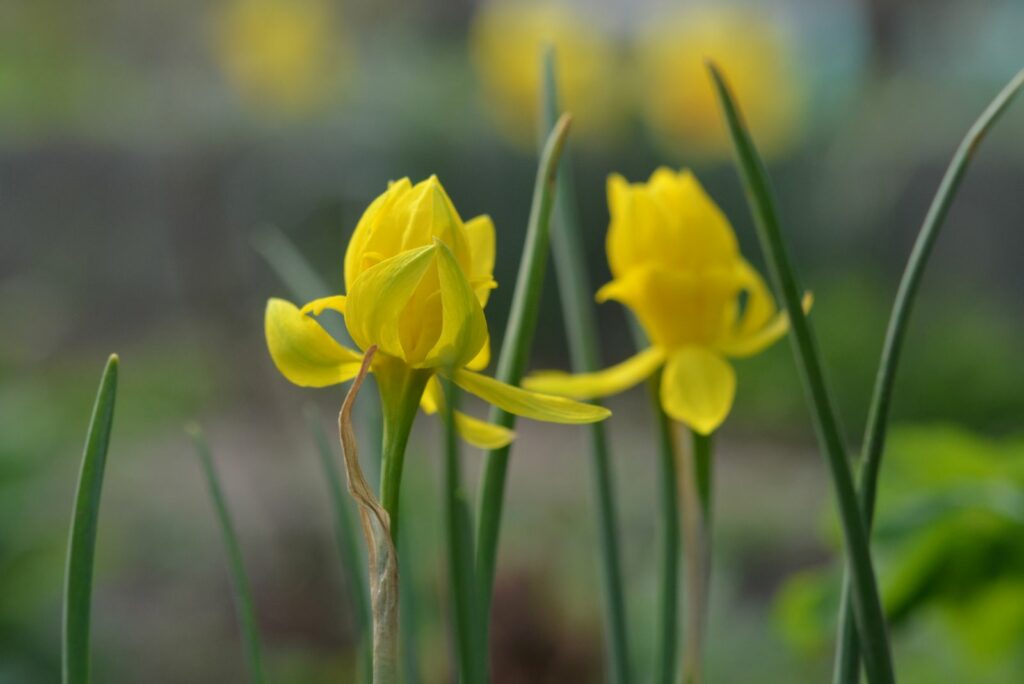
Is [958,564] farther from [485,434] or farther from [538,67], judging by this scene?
[538,67]

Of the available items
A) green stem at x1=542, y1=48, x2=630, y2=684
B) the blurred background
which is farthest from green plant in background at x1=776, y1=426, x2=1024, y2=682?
green stem at x1=542, y1=48, x2=630, y2=684

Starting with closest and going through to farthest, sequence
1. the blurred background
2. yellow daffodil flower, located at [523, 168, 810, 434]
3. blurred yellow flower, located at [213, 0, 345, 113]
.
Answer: yellow daffodil flower, located at [523, 168, 810, 434] < the blurred background < blurred yellow flower, located at [213, 0, 345, 113]

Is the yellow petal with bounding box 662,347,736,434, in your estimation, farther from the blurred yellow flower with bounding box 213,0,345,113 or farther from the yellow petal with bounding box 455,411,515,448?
the blurred yellow flower with bounding box 213,0,345,113

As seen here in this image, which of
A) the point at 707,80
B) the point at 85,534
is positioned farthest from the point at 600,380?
the point at 707,80

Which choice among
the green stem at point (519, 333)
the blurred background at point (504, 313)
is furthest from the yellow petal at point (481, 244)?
the blurred background at point (504, 313)

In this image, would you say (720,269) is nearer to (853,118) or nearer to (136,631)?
(136,631)
